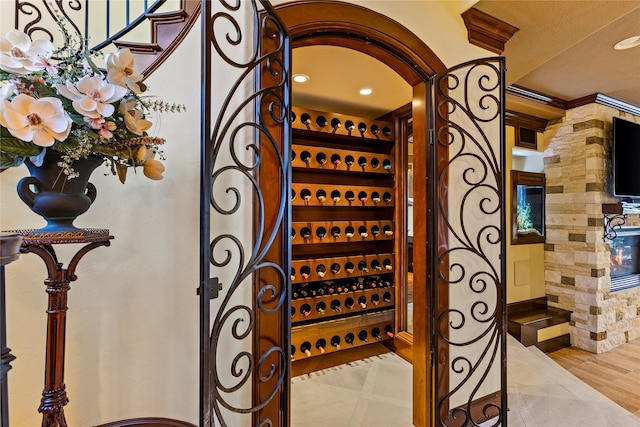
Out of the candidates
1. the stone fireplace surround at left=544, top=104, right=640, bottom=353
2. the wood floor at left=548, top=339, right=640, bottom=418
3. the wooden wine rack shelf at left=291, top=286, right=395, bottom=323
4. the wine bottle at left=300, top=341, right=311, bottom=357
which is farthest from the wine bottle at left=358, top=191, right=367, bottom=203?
the wood floor at left=548, top=339, right=640, bottom=418

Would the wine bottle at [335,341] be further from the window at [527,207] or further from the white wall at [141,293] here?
the window at [527,207]

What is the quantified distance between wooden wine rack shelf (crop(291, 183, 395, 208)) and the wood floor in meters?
2.54

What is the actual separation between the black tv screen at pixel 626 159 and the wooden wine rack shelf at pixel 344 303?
2.89m

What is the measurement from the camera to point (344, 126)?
2439 millimetres

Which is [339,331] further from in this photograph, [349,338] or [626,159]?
[626,159]

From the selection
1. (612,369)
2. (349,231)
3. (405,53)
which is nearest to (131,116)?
(405,53)

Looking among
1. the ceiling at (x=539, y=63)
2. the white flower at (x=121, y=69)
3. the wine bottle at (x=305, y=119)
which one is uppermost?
the ceiling at (x=539, y=63)

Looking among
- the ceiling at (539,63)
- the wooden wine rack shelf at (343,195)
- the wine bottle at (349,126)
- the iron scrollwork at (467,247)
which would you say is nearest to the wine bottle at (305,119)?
the ceiling at (539,63)

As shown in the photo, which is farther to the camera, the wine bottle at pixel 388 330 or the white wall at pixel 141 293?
the wine bottle at pixel 388 330

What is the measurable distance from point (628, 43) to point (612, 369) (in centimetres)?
301

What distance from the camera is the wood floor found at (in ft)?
8.24

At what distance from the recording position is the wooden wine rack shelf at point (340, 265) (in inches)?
A: 87.6

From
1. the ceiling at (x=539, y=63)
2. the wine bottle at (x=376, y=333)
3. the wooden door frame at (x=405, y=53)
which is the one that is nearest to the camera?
the wooden door frame at (x=405, y=53)

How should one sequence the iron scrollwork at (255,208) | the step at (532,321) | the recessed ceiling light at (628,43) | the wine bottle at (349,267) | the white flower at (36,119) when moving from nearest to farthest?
the white flower at (36,119) → the iron scrollwork at (255,208) → the recessed ceiling light at (628,43) → the wine bottle at (349,267) → the step at (532,321)
